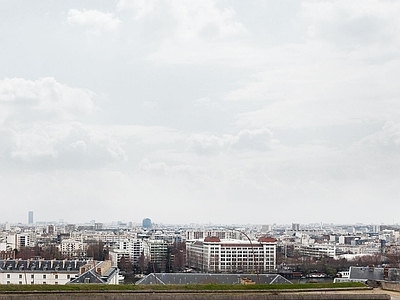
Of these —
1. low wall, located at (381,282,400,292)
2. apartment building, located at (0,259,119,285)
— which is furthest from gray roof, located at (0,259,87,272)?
low wall, located at (381,282,400,292)

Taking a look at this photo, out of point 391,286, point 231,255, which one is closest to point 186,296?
point 391,286

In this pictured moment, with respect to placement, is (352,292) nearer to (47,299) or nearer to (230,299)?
(230,299)

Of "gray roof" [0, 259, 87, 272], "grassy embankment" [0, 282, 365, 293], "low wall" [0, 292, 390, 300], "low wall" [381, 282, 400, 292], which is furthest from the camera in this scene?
"gray roof" [0, 259, 87, 272]

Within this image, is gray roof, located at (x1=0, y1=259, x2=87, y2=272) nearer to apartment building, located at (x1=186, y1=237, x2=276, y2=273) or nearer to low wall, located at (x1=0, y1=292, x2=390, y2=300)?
low wall, located at (x1=0, y1=292, x2=390, y2=300)

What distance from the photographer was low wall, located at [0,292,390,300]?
967 centimetres

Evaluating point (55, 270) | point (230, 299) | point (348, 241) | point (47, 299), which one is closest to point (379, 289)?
point (230, 299)

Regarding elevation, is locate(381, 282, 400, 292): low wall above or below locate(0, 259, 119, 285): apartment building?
above

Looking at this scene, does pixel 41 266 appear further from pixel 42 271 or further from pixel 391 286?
pixel 391 286

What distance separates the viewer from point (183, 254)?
7131 centimetres

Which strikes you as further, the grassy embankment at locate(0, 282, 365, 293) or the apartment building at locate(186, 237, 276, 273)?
the apartment building at locate(186, 237, 276, 273)

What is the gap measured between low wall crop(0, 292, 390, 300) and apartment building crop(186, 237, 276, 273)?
54.2 meters

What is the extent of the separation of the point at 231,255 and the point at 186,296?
58265 mm

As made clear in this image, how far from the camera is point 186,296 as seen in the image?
9.95 m

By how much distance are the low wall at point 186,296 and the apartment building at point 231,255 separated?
54.2m
